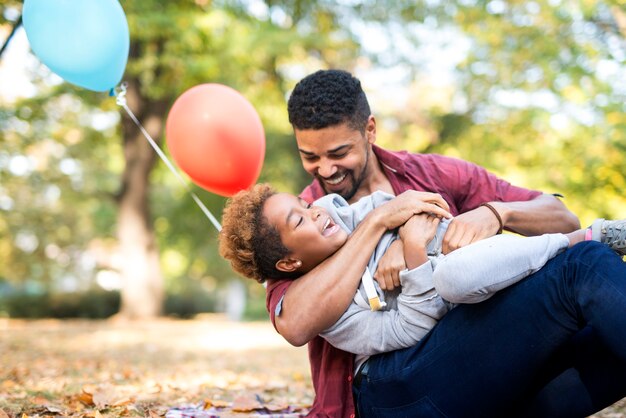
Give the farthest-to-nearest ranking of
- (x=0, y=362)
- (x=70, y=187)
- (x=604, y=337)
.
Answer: (x=70, y=187) < (x=0, y=362) < (x=604, y=337)

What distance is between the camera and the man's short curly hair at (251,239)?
2453 millimetres

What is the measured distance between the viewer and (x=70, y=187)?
16.9 meters

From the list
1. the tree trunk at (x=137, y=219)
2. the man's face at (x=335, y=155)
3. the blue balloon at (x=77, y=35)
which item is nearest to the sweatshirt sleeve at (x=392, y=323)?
the man's face at (x=335, y=155)

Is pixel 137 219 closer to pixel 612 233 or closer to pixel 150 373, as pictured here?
pixel 150 373

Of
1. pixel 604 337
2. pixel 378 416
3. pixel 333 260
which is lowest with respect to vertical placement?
pixel 378 416

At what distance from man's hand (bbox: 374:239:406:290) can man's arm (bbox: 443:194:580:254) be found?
0.19 metres

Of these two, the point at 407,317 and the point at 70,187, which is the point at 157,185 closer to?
the point at 70,187

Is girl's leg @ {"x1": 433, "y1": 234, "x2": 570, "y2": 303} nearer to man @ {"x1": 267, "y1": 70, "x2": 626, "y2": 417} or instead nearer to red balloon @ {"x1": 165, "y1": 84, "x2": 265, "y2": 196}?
man @ {"x1": 267, "y1": 70, "x2": 626, "y2": 417}

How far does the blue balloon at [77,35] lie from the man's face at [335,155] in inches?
68.1

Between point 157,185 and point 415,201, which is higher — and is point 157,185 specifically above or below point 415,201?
above

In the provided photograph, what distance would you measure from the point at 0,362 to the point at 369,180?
4788 millimetres

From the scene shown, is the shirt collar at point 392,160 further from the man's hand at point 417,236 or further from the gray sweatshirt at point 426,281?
the man's hand at point 417,236

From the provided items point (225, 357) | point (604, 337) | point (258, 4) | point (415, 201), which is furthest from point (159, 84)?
point (604, 337)

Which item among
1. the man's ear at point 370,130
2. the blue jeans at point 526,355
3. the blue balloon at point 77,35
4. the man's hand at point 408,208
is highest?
the blue balloon at point 77,35
